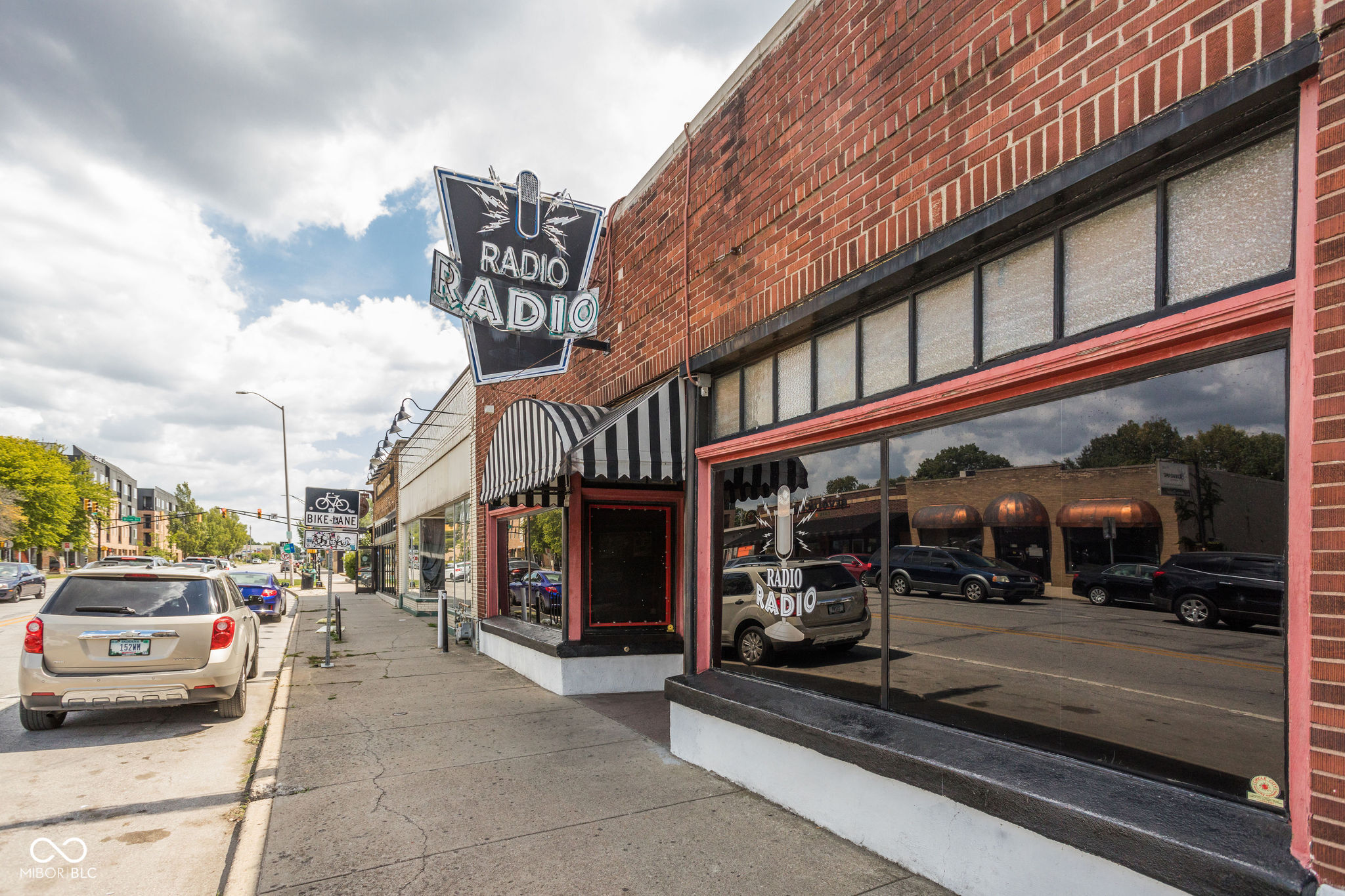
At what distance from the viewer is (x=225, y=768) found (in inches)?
244

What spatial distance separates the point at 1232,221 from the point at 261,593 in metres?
23.0

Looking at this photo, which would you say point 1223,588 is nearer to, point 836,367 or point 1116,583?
point 1116,583

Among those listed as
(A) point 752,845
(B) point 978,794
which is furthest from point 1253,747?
(A) point 752,845

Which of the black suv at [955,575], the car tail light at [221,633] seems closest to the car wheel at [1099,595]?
the black suv at [955,575]

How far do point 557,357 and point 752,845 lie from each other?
5.62 metres

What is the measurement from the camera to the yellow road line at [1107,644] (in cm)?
284

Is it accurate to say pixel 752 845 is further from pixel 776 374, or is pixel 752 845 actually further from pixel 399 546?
pixel 399 546

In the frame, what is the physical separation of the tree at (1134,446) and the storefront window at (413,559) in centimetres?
2061

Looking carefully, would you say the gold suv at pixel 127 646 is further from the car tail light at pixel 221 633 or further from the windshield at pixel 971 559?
the windshield at pixel 971 559

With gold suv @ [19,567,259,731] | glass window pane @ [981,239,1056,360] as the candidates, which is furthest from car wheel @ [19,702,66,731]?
glass window pane @ [981,239,1056,360]

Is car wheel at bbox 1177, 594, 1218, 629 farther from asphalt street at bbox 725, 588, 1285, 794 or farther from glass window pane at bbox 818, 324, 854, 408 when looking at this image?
glass window pane at bbox 818, 324, 854, 408

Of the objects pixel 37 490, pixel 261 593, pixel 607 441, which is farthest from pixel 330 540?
pixel 37 490

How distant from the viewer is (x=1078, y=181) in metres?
3.35

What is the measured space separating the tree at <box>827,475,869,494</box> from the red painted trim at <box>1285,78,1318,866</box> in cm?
237
